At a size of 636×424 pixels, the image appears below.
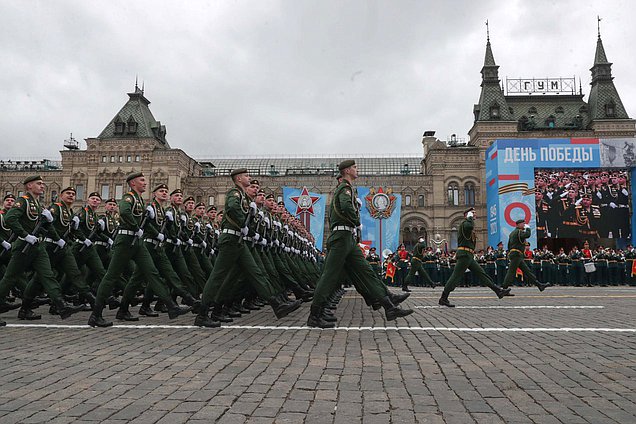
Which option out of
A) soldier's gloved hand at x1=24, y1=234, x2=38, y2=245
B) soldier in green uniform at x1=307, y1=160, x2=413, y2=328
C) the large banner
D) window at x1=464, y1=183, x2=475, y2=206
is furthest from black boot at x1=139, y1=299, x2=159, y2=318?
window at x1=464, y1=183, x2=475, y2=206

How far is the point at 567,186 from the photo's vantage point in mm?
37531

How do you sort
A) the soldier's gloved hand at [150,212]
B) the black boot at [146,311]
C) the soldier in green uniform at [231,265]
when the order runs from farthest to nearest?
the black boot at [146,311] → the soldier's gloved hand at [150,212] → the soldier in green uniform at [231,265]

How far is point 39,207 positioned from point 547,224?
3546 cm

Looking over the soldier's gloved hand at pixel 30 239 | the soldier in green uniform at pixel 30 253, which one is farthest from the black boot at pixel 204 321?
the soldier's gloved hand at pixel 30 239

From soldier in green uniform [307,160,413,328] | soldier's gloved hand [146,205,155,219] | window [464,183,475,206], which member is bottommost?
soldier in green uniform [307,160,413,328]

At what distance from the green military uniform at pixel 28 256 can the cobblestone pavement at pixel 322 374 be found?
2.37ft

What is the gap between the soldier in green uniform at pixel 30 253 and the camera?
24.4 ft

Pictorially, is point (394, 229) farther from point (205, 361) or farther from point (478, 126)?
point (205, 361)

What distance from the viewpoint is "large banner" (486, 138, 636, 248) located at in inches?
1454

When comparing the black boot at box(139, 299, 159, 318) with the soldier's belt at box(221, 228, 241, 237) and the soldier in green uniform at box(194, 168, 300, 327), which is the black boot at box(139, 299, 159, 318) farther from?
the soldier's belt at box(221, 228, 241, 237)

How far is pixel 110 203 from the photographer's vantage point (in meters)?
10.8

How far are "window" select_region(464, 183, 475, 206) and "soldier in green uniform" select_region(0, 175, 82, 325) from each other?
50532 millimetres


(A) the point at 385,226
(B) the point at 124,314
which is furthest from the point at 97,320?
(A) the point at 385,226

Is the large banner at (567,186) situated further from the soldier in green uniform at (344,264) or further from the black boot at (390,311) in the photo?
the black boot at (390,311)
